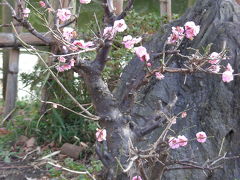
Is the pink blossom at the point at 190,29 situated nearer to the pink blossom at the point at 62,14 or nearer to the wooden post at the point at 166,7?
the pink blossom at the point at 62,14

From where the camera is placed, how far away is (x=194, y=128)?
3137 millimetres

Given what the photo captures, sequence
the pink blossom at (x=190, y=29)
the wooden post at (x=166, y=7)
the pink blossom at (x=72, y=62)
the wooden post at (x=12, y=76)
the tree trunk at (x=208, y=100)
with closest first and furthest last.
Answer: the pink blossom at (x=72, y=62) < the pink blossom at (x=190, y=29) < the tree trunk at (x=208, y=100) < the wooden post at (x=12, y=76) < the wooden post at (x=166, y=7)

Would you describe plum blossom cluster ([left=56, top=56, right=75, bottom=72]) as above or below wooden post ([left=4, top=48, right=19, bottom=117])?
below

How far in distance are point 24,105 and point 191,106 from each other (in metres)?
3.07

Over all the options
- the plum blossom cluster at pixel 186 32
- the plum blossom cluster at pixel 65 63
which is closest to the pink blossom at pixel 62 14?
the plum blossom cluster at pixel 65 63

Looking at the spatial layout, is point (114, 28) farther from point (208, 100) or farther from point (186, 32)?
point (208, 100)

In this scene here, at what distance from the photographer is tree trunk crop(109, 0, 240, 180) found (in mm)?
3068

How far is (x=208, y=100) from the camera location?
314 centimetres

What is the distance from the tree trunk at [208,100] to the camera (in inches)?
121

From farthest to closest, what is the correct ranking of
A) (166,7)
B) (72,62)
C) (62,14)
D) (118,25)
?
(166,7) < (62,14) < (72,62) < (118,25)

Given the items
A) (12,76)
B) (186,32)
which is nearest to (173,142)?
(186,32)

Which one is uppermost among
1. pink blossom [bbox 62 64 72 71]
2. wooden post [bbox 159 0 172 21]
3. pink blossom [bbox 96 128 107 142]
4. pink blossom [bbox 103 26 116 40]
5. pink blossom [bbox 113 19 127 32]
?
wooden post [bbox 159 0 172 21]

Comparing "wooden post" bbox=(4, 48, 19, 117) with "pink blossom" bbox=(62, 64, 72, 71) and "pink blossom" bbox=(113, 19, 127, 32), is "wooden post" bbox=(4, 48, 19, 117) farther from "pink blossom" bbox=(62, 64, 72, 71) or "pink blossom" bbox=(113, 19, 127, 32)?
"pink blossom" bbox=(113, 19, 127, 32)

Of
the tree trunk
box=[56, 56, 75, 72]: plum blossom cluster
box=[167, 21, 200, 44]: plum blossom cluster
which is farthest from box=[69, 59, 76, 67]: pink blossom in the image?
the tree trunk
